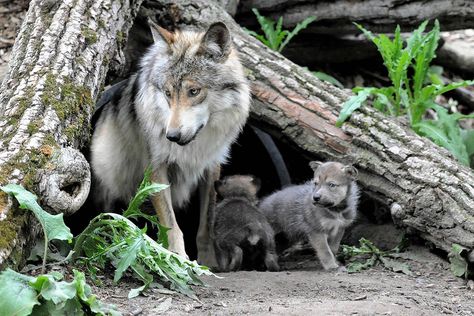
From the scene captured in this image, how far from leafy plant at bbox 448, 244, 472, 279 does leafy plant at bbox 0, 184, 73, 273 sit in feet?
10.6

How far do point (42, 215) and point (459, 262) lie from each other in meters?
3.53

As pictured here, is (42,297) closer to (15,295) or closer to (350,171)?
(15,295)

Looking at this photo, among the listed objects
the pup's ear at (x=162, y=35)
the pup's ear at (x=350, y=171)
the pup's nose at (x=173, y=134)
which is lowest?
the pup's ear at (x=350, y=171)

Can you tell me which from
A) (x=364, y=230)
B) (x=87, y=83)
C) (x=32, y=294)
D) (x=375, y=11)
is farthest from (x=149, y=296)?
(x=375, y=11)

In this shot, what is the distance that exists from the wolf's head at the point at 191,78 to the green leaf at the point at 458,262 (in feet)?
7.20

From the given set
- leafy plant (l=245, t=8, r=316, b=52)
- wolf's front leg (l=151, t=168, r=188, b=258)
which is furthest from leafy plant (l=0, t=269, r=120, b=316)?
leafy plant (l=245, t=8, r=316, b=52)

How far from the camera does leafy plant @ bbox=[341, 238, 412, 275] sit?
6516mm

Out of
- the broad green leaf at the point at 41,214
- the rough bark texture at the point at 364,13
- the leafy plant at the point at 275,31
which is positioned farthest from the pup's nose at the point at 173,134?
the rough bark texture at the point at 364,13

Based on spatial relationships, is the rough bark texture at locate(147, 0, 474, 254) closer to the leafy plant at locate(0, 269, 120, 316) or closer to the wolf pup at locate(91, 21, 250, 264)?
the wolf pup at locate(91, 21, 250, 264)

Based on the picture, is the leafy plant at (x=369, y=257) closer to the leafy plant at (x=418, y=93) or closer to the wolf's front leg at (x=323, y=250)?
the wolf's front leg at (x=323, y=250)

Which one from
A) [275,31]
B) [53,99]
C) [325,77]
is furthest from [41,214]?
[325,77]

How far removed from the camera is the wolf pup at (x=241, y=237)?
685cm

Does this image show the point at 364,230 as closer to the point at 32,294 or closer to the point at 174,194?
the point at 174,194

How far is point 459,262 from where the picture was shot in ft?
20.1
